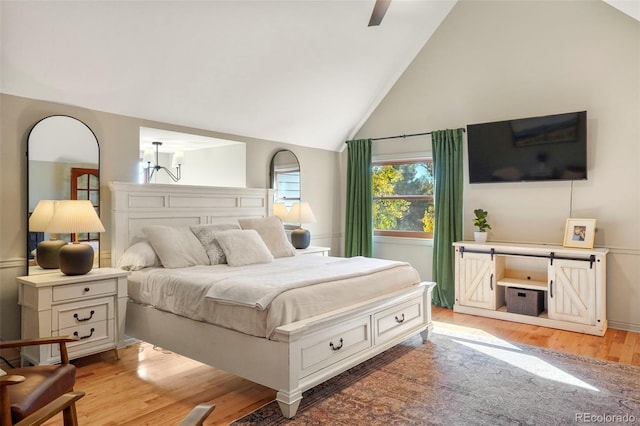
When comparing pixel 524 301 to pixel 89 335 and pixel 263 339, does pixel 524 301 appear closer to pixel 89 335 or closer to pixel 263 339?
pixel 263 339

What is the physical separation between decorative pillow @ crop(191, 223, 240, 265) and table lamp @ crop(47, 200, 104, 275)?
0.98m

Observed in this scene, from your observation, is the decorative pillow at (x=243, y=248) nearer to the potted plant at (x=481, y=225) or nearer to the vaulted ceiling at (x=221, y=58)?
the vaulted ceiling at (x=221, y=58)

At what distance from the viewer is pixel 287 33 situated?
13.4 feet

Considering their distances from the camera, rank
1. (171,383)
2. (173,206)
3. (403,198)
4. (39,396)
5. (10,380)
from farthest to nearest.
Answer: (403,198), (173,206), (171,383), (39,396), (10,380)

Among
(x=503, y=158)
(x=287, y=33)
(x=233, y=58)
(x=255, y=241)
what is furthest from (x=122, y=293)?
(x=503, y=158)

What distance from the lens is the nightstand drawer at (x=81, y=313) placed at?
10.0 feet

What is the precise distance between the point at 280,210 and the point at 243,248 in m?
1.44

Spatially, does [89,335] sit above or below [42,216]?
below

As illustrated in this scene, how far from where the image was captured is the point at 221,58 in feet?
12.9

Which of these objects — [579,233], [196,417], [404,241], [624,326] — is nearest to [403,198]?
[404,241]

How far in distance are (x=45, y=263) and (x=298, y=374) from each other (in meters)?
2.29

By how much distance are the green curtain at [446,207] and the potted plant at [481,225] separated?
10.0 inches

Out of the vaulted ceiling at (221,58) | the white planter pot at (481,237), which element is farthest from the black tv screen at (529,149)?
the vaulted ceiling at (221,58)

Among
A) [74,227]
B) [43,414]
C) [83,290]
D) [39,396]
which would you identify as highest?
[74,227]
